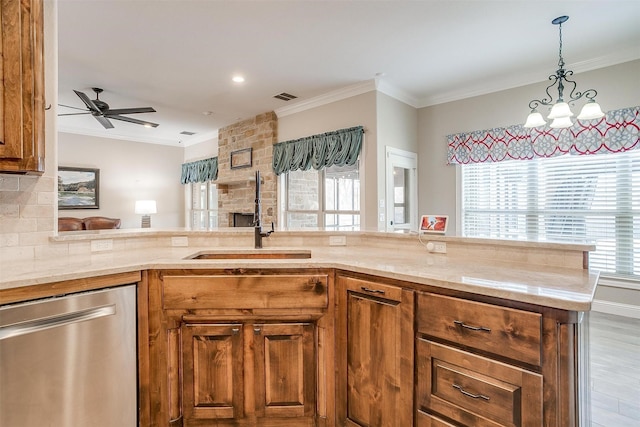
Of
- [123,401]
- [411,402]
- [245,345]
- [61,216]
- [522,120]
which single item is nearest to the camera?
[411,402]

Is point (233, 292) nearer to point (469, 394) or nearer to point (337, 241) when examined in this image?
point (337, 241)

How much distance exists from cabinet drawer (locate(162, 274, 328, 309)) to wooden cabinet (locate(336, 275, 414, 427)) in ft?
0.84

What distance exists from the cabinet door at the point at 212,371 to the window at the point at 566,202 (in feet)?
10.7

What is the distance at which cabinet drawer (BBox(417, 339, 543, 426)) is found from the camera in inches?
45.8

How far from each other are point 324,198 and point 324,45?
2346 mm

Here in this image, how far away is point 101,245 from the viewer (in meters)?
2.04

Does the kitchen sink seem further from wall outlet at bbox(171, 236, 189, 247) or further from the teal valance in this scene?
the teal valance

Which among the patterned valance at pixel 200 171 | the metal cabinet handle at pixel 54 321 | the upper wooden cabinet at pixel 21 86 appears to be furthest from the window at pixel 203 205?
the metal cabinet handle at pixel 54 321

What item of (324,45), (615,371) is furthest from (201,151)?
(615,371)

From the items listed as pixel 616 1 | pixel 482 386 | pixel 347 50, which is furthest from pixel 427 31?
pixel 482 386

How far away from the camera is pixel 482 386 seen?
126 centimetres

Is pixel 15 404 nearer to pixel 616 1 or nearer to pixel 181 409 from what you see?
pixel 181 409

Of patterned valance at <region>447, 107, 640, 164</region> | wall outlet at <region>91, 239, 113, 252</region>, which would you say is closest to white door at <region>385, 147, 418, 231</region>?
patterned valance at <region>447, 107, 640, 164</region>

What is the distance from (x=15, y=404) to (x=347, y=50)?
3617 mm
